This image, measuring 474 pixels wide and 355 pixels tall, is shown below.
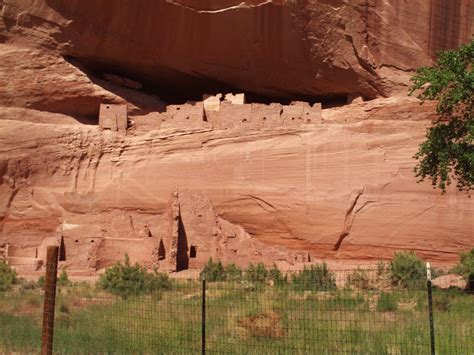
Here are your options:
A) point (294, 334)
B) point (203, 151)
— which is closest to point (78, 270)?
point (203, 151)

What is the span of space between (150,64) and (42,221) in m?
5.96

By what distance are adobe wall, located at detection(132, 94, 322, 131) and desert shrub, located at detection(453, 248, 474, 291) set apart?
5.83 metres

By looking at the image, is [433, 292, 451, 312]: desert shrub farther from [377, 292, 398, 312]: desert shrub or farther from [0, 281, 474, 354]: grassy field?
[377, 292, 398, 312]: desert shrub

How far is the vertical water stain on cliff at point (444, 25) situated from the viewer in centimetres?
2041

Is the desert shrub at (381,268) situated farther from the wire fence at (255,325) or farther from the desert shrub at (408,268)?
the wire fence at (255,325)

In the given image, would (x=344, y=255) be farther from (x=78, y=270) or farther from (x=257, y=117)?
(x=78, y=270)

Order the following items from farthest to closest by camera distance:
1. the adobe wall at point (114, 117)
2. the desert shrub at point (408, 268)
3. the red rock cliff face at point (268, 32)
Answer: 1. the adobe wall at point (114, 117)
2. the red rock cliff face at point (268, 32)
3. the desert shrub at point (408, 268)

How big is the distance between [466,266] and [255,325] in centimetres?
872

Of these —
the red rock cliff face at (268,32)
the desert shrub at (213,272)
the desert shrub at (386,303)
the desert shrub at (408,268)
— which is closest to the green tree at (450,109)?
the desert shrub at (408,268)

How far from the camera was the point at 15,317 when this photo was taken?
33.2 ft

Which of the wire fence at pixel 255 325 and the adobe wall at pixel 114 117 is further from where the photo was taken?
the adobe wall at pixel 114 117

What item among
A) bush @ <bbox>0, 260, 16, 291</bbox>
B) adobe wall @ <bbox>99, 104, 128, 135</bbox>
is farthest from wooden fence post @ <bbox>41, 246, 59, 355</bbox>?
adobe wall @ <bbox>99, 104, 128, 135</bbox>

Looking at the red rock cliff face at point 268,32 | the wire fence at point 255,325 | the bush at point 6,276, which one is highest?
the red rock cliff face at point 268,32

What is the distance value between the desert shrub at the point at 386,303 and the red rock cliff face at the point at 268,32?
1119 cm
